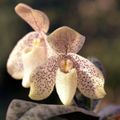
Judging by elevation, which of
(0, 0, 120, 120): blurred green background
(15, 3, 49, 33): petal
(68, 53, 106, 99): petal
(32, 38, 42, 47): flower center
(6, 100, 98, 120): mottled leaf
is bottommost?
(0, 0, 120, 120): blurred green background

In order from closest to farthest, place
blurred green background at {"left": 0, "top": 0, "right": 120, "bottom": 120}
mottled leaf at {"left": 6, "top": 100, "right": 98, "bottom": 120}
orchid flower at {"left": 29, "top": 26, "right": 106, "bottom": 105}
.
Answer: mottled leaf at {"left": 6, "top": 100, "right": 98, "bottom": 120} < orchid flower at {"left": 29, "top": 26, "right": 106, "bottom": 105} < blurred green background at {"left": 0, "top": 0, "right": 120, "bottom": 120}

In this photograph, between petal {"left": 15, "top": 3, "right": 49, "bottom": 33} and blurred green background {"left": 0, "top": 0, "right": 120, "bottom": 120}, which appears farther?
blurred green background {"left": 0, "top": 0, "right": 120, "bottom": 120}

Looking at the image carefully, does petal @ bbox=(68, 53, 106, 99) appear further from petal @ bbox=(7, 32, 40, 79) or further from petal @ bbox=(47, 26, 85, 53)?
petal @ bbox=(7, 32, 40, 79)

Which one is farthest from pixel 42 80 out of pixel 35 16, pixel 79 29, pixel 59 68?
pixel 79 29

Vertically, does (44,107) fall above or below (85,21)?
above

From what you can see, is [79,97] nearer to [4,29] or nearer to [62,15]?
[4,29]

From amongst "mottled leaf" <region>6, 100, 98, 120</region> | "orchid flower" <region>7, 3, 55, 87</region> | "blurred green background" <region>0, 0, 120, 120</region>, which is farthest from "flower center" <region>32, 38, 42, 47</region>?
"blurred green background" <region>0, 0, 120, 120</region>

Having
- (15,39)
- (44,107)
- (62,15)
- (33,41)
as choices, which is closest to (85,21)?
(62,15)

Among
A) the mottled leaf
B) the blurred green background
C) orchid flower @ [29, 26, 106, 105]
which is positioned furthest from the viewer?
the blurred green background

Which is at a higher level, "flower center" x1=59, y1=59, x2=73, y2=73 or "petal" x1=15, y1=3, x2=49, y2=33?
"petal" x1=15, y1=3, x2=49, y2=33
